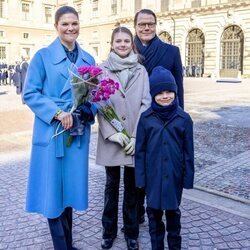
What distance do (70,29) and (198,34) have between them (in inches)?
1229

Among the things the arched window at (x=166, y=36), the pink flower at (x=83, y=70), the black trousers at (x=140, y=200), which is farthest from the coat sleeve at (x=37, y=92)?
the arched window at (x=166, y=36)

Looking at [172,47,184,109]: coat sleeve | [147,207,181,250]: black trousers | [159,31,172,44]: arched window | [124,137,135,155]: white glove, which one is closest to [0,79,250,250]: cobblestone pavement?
[147,207,181,250]: black trousers

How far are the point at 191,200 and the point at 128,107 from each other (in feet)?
5.61

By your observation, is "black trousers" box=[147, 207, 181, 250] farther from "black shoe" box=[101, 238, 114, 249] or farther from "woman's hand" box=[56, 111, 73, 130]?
"woman's hand" box=[56, 111, 73, 130]

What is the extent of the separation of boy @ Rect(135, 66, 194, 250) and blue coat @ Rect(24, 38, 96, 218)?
1.49ft

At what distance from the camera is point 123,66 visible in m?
2.86

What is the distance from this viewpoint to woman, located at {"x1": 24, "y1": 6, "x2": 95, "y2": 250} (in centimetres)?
261

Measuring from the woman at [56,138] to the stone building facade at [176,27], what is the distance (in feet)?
68.7

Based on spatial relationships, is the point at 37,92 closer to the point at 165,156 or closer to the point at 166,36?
the point at 165,156

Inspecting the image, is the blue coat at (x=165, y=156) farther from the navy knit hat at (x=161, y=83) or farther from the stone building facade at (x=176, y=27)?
the stone building facade at (x=176, y=27)

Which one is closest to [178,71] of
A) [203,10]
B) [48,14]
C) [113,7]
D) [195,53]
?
[203,10]

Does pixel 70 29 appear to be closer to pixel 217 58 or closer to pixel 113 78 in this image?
pixel 113 78

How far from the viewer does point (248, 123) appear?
29.7 ft

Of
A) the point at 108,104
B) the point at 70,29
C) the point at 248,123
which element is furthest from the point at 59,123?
the point at 248,123
